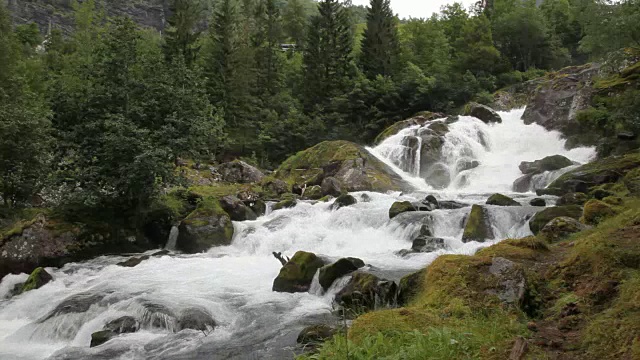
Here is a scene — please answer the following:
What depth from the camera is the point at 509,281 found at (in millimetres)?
6223

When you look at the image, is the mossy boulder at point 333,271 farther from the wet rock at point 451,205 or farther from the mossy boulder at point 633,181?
the wet rock at point 451,205

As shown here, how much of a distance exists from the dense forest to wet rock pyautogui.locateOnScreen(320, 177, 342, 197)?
550 centimetres

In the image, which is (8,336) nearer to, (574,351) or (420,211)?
(574,351)

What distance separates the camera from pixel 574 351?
173 inches

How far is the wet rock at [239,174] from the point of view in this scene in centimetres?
2906

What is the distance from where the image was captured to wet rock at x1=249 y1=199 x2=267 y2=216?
21.2 m

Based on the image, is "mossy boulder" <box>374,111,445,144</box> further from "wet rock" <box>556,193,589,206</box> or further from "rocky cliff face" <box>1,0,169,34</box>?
"rocky cliff face" <box>1,0,169,34</box>

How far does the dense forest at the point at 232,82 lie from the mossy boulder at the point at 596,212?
12593 mm

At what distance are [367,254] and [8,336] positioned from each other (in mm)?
9259

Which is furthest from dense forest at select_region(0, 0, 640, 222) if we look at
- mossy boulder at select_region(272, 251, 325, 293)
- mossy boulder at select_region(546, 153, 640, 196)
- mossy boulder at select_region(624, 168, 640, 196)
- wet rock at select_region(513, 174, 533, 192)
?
mossy boulder at select_region(624, 168, 640, 196)

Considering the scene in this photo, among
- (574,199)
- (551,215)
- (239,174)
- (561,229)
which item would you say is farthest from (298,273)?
(239,174)

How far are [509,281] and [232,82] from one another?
36.7 meters

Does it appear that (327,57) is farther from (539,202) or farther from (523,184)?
(539,202)

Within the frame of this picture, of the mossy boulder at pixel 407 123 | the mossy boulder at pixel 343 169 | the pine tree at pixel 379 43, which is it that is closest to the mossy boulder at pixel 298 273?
the mossy boulder at pixel 343 169
